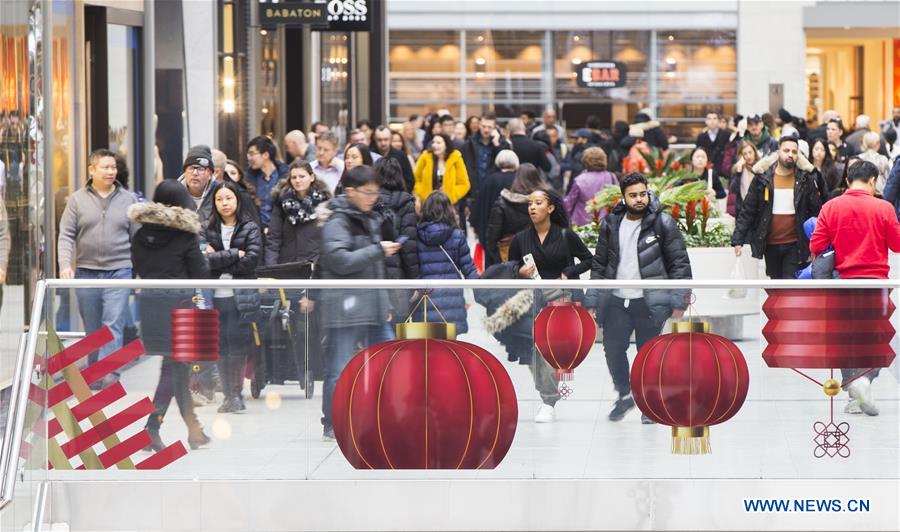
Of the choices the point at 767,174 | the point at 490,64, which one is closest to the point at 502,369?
the point at 767,174

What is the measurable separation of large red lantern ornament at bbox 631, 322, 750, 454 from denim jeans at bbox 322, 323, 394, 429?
1357 millimetres

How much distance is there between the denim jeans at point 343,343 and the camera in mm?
8188

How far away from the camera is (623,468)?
8391 millimetres

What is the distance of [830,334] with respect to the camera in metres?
8.27

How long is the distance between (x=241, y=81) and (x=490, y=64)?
19363mm

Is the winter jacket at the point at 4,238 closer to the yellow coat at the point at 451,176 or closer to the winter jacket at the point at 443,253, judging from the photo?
the winter jacket at the point at 443,253

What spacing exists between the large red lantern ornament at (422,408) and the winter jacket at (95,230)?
2.77 m

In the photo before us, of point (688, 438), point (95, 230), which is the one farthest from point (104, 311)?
point (688, 438)

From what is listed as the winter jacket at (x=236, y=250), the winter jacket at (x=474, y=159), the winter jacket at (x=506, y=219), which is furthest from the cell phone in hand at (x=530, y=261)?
the winter jacket at (x=474, y=159)

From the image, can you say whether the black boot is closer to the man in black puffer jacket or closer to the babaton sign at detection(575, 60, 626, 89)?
the man in black puffer jacket

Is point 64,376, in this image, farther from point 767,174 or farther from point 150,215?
point 767,174

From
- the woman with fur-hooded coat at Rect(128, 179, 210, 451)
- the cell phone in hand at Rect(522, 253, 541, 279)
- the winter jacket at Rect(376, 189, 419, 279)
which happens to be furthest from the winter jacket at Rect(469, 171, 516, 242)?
the woman with fur-hooded coat at Rect(128, 179, 210, 451)

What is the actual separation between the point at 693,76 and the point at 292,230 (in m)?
27.7

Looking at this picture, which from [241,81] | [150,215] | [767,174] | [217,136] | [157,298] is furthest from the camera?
[241,81]
